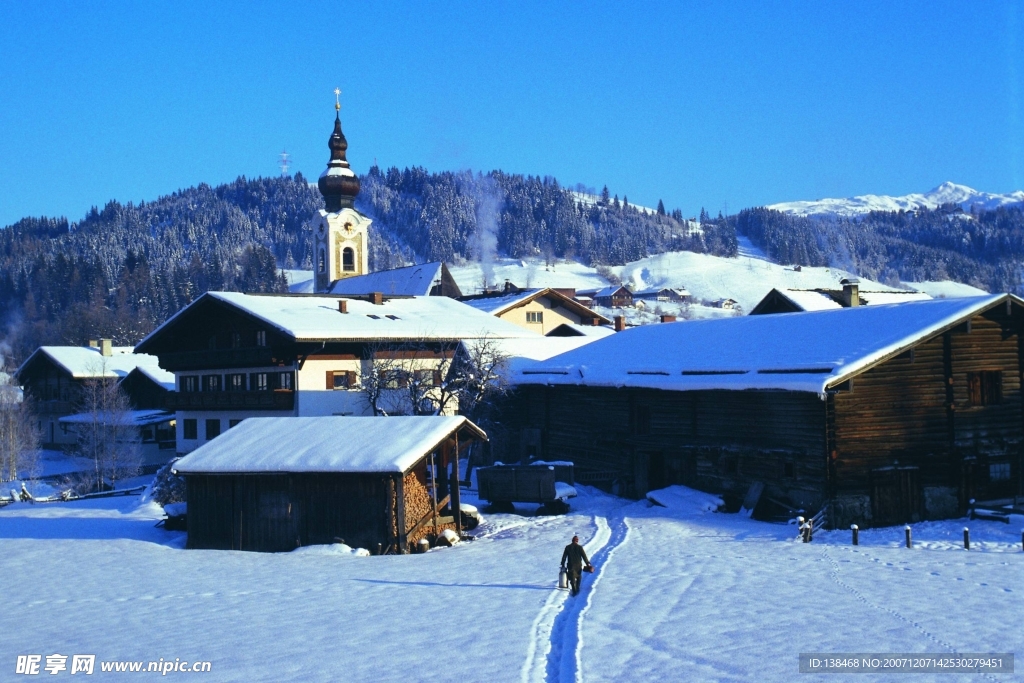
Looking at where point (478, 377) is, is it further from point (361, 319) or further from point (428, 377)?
point (361, 319)

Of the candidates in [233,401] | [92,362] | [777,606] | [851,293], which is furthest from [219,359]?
→ [777,606]

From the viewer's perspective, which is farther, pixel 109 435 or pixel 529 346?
pixel 109 435

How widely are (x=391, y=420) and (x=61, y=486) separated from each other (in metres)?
28.0

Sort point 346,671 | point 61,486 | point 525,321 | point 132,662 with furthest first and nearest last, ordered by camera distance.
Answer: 1. point 525,321
2. point 61,486
3. point 132,662
4. point 346,671

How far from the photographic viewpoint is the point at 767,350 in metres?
29.0

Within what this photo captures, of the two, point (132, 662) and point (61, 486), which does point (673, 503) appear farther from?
point (61, 486)

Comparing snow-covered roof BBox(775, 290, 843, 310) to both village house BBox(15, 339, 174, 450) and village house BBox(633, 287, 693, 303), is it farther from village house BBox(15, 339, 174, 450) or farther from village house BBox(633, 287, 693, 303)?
village house BBox(633, 287, 693, 303)

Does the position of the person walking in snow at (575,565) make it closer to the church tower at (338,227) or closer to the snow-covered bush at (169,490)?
the snow-covered bush at (169,490)

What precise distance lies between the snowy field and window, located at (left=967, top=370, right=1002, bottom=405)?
3.89m

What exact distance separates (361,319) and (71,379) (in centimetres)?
3024

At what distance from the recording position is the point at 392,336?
136 ft

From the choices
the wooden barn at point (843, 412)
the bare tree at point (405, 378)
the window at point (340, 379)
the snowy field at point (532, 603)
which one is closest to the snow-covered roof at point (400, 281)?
the bare tree at point (405, 378)

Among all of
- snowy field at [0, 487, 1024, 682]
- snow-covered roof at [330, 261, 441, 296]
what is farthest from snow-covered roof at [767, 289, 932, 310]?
snow-covered roof at [330, 261, 441, 296]

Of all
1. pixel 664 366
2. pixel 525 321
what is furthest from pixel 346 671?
pixel 525 321
